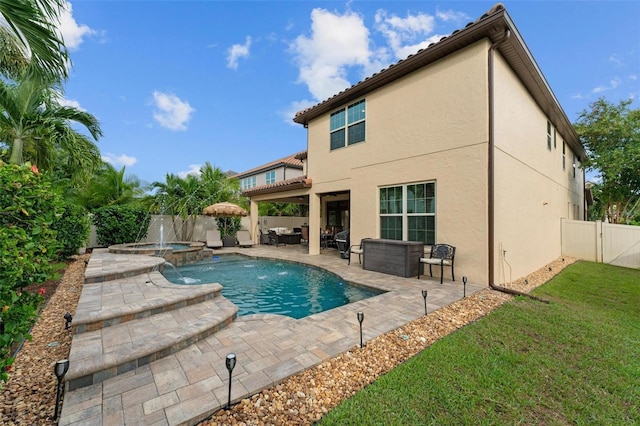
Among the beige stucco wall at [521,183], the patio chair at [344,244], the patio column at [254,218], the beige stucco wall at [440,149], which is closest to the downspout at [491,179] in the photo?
the beige stucco wall at [440,149]

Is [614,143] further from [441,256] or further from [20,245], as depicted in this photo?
[20,245]

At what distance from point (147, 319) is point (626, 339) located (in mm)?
7924

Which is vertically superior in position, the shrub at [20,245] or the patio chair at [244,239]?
the shrub at [20,245]

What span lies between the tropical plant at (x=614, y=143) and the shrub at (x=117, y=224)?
25.8 metres

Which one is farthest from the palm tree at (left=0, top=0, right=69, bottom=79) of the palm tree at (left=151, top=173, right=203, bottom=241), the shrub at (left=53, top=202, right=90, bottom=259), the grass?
the palm tree at (left=151, top=173, right=203, bottom=241)

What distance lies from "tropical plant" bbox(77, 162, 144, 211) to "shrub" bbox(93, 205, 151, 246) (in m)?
1.34

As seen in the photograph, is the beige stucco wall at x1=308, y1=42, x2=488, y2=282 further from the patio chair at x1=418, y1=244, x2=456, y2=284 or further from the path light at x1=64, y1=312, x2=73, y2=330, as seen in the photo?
the path light at x1=64, y1=312, x2=73, y2=330

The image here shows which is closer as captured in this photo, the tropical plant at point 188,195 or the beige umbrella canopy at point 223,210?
the beige umbrella canopy at point 223,210

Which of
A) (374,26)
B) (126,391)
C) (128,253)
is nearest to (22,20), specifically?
(126,391)

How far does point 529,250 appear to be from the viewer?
30.1 ft

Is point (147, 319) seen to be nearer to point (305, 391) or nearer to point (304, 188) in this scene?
point (305, 391)

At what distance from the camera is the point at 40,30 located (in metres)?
4.17

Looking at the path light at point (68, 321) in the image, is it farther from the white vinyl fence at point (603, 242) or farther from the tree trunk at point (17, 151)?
the white vinyl fence at point (603, 242)

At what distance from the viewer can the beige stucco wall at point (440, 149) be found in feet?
23.7
